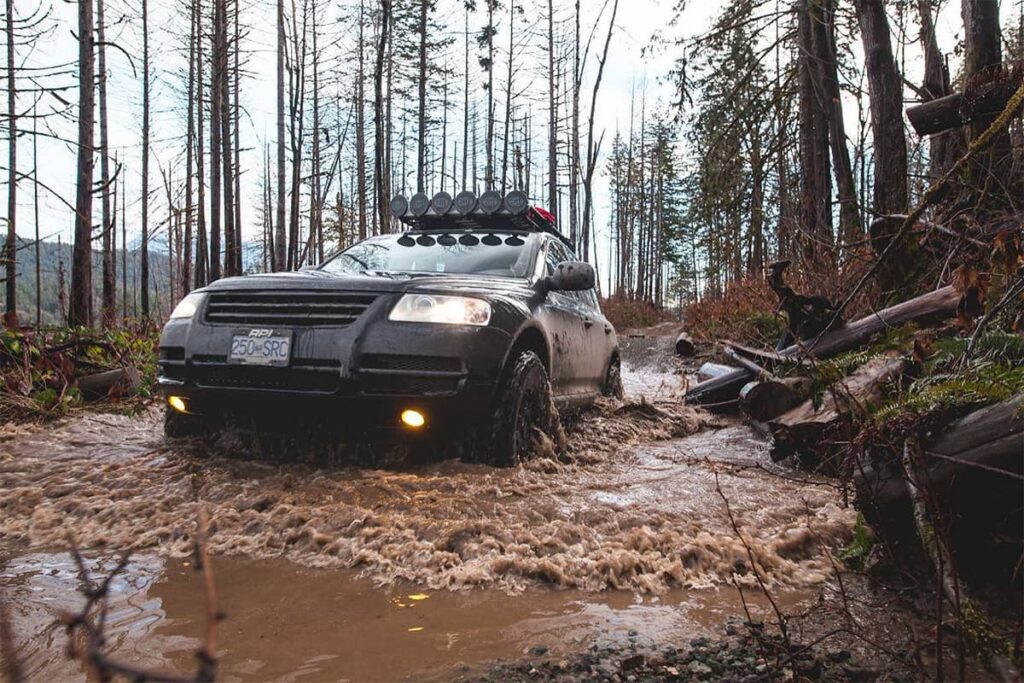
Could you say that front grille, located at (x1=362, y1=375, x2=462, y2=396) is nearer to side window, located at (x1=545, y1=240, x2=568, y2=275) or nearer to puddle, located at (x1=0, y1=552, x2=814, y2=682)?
puddle, located at (x1=0, y1=552, x2=814, y2=682)

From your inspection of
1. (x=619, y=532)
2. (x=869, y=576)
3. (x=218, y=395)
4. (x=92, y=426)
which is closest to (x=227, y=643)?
(x=619, y=532)

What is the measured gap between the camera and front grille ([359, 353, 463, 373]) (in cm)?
334

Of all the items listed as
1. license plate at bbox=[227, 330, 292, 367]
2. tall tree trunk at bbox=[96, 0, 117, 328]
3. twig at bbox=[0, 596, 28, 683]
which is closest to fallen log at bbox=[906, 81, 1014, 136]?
license plate at bbox=[227, 330, 292, 367]

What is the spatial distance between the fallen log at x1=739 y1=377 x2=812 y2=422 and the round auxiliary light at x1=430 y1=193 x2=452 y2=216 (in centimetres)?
291

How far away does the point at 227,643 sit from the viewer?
77.2 inches

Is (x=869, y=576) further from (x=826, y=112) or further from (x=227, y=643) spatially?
(x=826, y=112)

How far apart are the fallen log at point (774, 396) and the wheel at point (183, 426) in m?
3.89

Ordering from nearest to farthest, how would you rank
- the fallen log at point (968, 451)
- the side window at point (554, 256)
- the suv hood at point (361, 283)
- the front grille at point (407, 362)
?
the fallen log at point (968, 451)
the front grille at point (407, 362)
the suv hood at point (361, 283)
the side window at point (554, 256)

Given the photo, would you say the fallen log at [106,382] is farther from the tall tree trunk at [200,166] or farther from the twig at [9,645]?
the tall tree trunk at [200,166]

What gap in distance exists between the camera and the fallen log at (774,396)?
4.77m

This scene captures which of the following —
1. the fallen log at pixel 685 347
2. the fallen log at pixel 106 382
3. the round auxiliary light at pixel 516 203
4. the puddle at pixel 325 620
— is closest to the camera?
the puddle at pixel 325 620

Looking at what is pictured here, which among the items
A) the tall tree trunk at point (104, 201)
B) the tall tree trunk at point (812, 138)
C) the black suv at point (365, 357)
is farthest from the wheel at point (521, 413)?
the tall tree trunk at point (104, 201)

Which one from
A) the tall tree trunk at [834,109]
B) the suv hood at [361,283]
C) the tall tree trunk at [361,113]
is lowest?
the suv hood at [361,283]

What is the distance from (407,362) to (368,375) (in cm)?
21
